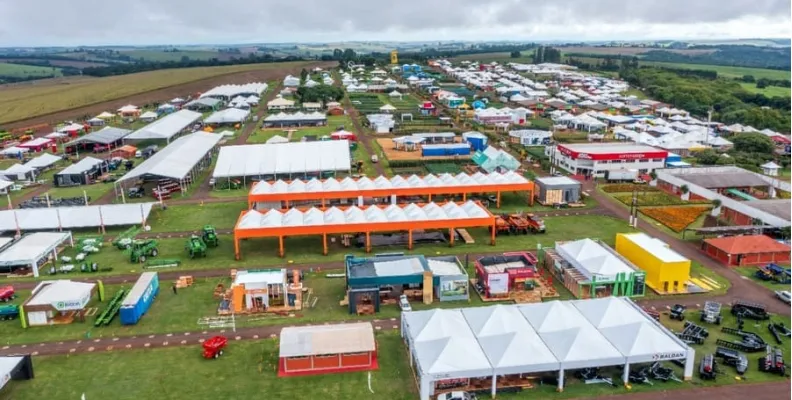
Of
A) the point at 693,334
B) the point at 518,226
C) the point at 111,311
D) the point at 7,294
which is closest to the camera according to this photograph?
the point at 693,334

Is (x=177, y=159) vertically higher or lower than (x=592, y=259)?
higher

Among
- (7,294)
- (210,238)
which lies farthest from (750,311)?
(7,294)

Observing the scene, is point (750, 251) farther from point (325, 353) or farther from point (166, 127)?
point (166, 127)

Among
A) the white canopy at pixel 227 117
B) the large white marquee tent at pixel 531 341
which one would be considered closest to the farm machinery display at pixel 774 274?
the large white marquee tent at pixel 531 341

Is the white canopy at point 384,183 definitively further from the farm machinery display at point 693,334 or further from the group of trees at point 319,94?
the group of trees at point 319,94

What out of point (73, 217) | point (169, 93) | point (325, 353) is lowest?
point (325, 353)
